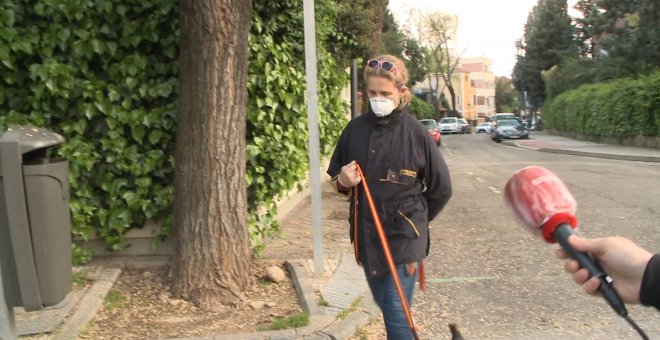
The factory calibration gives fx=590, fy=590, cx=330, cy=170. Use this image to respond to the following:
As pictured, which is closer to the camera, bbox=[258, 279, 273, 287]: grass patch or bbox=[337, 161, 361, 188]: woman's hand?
bbox=[337, 161, 361, 188]: woman's hand

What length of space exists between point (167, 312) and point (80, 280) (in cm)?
103

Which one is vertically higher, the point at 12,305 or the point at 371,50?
the point at 371,50

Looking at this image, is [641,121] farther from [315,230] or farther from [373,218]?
[373,218]

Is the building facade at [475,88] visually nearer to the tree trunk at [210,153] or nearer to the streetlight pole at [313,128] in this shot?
the streetlight pole at [313,128]

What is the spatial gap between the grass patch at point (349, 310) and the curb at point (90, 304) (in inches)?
74.8

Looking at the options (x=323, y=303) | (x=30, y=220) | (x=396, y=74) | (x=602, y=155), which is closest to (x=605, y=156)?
(x=602, y=155)

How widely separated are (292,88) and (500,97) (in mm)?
102145

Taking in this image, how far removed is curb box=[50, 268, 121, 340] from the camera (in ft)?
13.7

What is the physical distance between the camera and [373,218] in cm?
302

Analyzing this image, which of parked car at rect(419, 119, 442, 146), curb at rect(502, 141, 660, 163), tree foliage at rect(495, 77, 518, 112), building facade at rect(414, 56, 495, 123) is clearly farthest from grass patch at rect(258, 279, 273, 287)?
tree foliage at rect(495, 77, 518, 112)

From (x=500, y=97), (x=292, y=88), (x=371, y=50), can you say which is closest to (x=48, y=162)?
(x=292, y=88)

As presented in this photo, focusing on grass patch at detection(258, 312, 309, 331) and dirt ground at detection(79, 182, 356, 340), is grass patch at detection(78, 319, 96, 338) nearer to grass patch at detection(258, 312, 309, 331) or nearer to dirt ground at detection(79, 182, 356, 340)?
dirt ground at detection(79, 182, 356, 340)

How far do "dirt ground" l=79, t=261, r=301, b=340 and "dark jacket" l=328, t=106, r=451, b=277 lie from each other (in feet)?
5.87

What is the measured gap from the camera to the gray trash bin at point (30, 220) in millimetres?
3275
